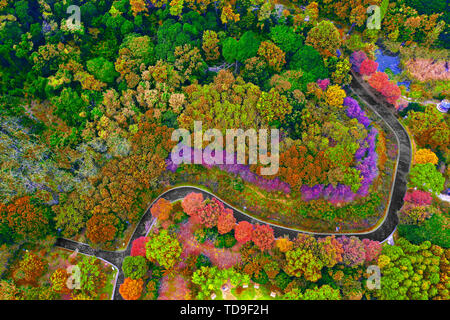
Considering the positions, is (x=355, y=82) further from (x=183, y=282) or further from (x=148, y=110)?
(x=183, y=282)

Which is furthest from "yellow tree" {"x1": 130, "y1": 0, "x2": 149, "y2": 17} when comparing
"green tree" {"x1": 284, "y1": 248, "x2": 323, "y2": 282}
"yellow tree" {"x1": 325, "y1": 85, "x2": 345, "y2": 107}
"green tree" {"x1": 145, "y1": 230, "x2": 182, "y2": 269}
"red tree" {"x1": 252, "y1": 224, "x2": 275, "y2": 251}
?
"green tree" {"x1": 284, "y1": 248, "x2": 323, "y2": 282}

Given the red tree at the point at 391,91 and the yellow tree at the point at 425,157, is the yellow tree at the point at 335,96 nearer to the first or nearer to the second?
the red tree at the point at 391,91

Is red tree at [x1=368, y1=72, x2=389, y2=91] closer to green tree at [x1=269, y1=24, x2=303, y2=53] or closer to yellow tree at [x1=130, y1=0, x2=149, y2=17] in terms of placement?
green tree at [x1=269, y1=24, x2=303, y2=53]

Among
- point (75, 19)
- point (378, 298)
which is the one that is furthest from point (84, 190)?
point (378, 298)

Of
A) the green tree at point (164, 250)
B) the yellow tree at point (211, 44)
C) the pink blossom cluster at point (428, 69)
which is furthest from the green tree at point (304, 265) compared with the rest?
the pink blossom cluster at point (428, 69)

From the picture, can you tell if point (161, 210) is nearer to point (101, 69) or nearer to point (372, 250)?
point (101, 69)

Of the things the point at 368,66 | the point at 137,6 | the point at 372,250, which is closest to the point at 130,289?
the point at 372,250
